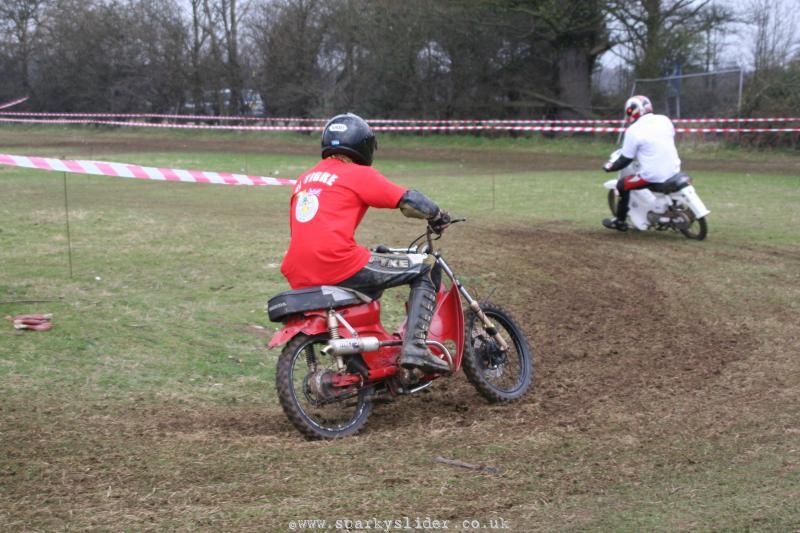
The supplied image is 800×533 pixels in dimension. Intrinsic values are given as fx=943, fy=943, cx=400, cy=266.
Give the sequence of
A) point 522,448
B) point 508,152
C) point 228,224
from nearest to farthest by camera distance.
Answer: point 522,448 → point 228,224 → point 508,152

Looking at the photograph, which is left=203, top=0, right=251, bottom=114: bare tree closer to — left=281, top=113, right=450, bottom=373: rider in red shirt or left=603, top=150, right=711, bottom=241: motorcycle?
left=603, top=150, right=711, bottom=241: motorcycle

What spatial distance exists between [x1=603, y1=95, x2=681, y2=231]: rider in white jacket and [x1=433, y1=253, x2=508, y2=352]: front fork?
762cm

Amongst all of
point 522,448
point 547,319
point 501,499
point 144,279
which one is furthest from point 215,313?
point 501,499

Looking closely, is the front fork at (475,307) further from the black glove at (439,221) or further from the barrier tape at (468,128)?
the barrier tape at (468,128)

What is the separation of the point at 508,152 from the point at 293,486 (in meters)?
28.8

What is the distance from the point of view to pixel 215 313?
9211 mm

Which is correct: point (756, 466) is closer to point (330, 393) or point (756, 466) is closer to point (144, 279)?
point (330, 393)

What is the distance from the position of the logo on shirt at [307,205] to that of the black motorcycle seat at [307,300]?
1.52ft

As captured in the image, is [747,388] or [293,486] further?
[747,388]

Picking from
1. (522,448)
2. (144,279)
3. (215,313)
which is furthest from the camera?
(144,279)

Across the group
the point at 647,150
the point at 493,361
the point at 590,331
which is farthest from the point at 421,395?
the point at 647,150

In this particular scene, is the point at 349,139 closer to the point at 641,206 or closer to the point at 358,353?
the point at 358,353

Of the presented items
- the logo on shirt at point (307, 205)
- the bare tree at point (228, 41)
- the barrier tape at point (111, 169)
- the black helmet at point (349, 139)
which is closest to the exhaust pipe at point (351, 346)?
the logo on shirt at point (307, 205)

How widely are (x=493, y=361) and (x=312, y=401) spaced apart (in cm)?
153
